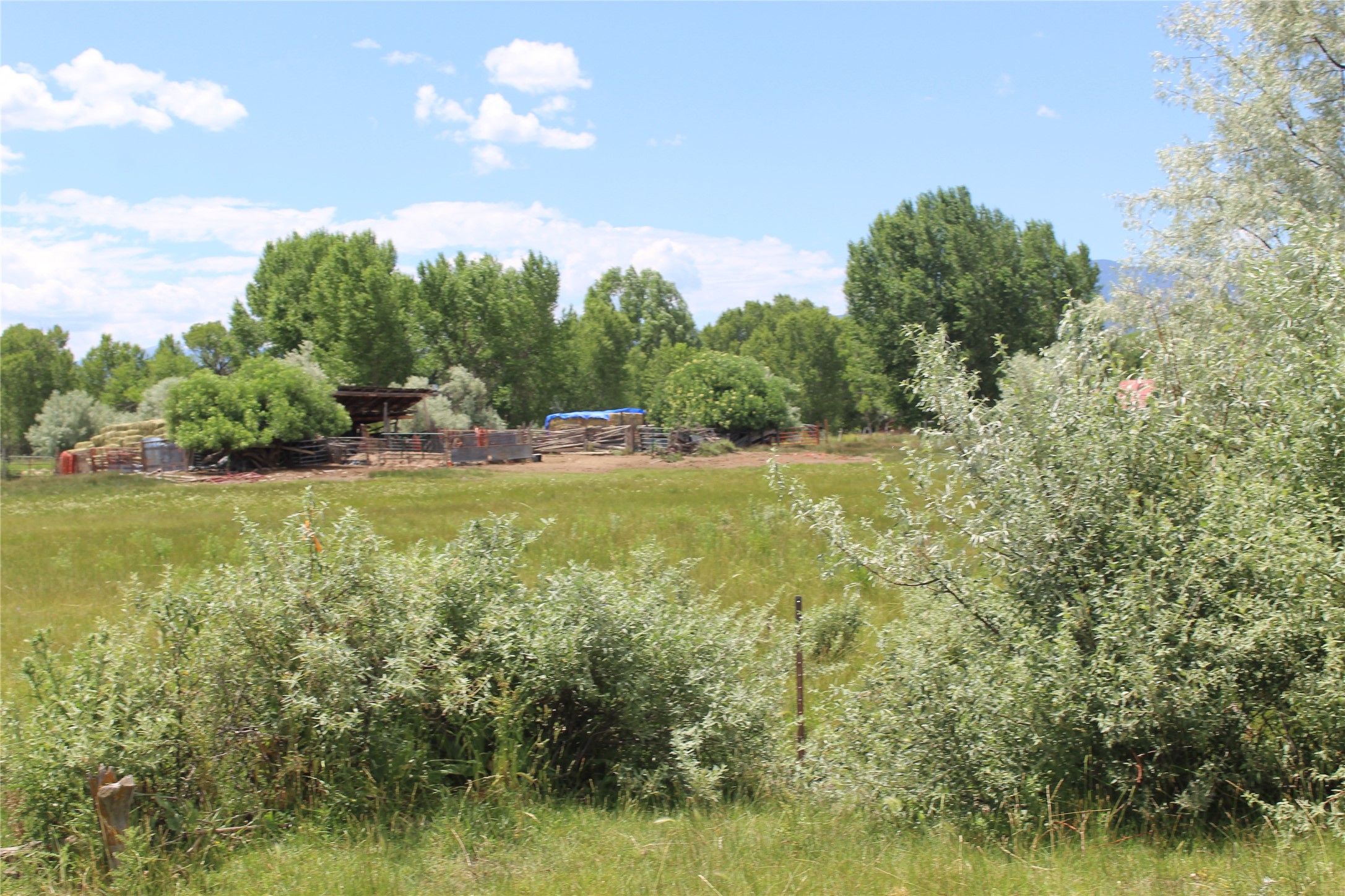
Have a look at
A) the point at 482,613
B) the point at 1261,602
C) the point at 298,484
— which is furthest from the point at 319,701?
the point at 298,484

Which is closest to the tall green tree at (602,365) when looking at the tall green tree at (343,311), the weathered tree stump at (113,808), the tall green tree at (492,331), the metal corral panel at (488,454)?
the tall green tree at (492,331)

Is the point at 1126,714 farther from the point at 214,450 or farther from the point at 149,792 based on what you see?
the point at 214,450

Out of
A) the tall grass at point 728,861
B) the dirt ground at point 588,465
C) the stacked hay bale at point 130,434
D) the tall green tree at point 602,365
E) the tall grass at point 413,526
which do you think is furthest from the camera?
the tall green tree at point 602,365

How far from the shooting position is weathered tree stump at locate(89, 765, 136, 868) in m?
4.20

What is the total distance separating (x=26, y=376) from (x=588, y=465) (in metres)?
71.5

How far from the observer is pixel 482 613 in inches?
218

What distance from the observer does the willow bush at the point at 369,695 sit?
461cm

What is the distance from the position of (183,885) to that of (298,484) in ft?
94.8

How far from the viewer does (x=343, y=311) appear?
61.2 meters

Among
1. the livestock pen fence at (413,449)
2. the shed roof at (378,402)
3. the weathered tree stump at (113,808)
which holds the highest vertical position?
the shed roof at (378,402)

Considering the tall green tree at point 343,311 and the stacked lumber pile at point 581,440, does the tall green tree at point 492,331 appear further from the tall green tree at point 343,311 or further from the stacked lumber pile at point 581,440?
the stacked lumber pile at point 581,440

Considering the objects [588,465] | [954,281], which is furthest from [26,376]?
[954,281]

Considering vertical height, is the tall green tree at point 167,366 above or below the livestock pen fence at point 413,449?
above

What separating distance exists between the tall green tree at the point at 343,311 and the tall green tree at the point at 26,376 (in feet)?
92.0
